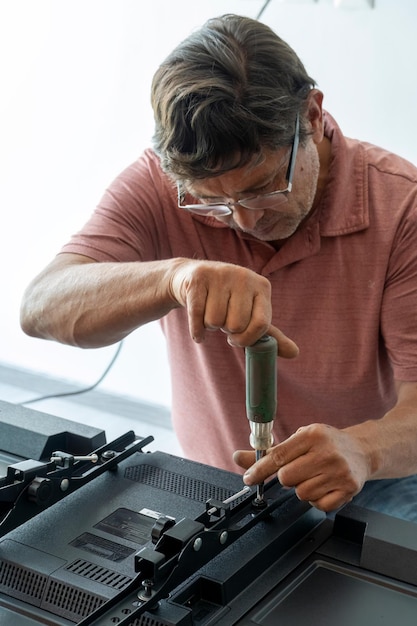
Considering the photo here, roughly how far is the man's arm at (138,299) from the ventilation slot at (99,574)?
12.8 inches

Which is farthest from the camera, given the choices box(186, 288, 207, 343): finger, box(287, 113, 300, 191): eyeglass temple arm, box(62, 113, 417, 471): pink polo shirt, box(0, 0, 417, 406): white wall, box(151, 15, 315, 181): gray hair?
box(0, 0, 417, 406): white wall

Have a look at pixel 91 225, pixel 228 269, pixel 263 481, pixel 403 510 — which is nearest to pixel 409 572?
pixel 263 481

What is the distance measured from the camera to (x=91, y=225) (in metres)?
1.64

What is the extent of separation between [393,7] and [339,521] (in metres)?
1.60

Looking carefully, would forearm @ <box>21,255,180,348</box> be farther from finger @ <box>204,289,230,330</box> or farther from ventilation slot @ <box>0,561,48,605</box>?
ventilation slot @ <box>0,561,48,605</box>

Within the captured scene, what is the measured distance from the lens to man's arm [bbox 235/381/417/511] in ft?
3.75

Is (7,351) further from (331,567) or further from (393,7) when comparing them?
(331,567)

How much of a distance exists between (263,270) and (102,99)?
1.49 metres

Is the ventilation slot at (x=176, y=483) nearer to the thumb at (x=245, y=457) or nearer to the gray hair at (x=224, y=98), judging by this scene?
the thumb at (x=245, y=457)

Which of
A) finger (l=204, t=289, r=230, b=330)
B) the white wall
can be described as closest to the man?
finger (l=204, t=289, r=230, b=330)

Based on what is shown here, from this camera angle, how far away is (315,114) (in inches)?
58.9

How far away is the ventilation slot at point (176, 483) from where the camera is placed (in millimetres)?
1152

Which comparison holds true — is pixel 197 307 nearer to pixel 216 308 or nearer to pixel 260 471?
pixel 216 308

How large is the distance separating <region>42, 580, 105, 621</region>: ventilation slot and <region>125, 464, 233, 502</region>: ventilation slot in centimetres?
24
